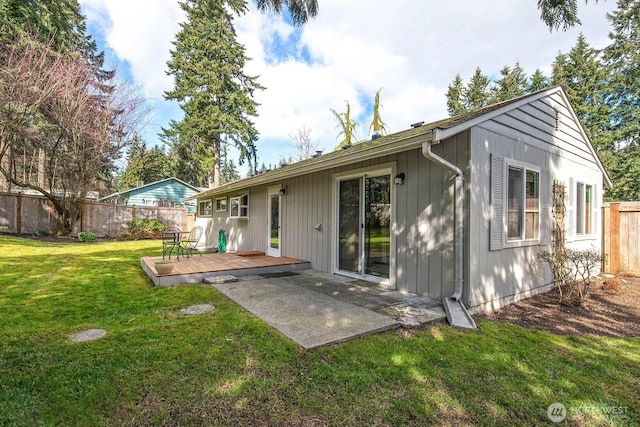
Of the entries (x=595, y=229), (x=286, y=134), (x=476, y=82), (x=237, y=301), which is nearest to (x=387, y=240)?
(x=237, y=301)

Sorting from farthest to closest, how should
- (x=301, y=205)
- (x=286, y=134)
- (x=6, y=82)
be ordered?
1. (x=286, y=134)
2. (x=6, y=82)
3. (x=301, y=205)

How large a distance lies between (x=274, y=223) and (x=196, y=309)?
15.0 feet

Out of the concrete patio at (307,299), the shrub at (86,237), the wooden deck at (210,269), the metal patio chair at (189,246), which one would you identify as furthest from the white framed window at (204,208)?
the concrete patio at (307,299)

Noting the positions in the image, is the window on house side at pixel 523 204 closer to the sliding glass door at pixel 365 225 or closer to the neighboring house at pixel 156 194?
the sliding glass door at pixel 365 225

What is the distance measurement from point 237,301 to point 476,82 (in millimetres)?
26697

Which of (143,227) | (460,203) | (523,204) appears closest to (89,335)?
(460,203)

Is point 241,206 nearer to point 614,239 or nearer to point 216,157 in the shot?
point 614,239

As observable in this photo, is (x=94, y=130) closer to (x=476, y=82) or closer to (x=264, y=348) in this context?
(x=264, y=348)

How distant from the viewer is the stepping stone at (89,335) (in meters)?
3.12

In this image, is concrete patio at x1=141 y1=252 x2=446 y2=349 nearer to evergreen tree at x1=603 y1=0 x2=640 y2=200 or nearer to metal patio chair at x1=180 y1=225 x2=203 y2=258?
metal patio chair at x1=180 y1=225 x2=203 y2=258

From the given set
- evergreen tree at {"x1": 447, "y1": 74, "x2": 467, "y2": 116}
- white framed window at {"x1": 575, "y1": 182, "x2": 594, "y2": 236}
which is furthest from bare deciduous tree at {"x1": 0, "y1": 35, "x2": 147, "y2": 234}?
evergreen tree at {"x1": 447, "y1": 74, "x2": 467, "y2": 116}

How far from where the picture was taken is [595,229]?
293 inches

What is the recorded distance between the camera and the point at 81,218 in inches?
541

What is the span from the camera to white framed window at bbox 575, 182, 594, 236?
269 inches
